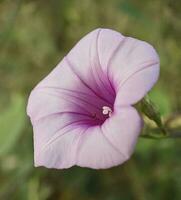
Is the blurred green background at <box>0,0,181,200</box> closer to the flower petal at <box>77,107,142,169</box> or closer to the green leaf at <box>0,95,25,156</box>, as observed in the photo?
the green leaf at <box>0,95,25,156</box>

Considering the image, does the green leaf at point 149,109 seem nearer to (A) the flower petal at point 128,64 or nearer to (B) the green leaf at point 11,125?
(A) the flower petal at point 128,64

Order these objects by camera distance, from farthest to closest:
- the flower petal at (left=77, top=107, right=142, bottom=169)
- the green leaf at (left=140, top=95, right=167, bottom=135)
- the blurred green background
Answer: the blurred green background < the green leaf at (left=140, top=95, right=167, bottom=135) < the flower petal at (left=77, top=107, right=142, bottom=169)

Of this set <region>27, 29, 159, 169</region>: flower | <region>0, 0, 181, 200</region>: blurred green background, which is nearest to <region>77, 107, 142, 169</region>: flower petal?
<region>27, 29, 159, 169</region>: flower

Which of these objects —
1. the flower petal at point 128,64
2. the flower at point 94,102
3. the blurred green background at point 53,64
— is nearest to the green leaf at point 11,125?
the blurred green background at point 53,64

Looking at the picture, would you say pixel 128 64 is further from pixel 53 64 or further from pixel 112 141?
pixel 53 64

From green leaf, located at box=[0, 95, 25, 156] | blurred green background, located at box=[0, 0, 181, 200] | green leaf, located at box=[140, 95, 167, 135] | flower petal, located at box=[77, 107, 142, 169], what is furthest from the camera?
blurred green background, located at box=[0, 0, 181, 200]

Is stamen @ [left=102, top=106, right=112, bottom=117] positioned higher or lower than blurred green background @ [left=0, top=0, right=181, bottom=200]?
higher

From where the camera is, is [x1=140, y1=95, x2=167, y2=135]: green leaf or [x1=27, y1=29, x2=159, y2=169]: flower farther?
[x1=140, y1=95, x2=167, y2=135]: green leaf

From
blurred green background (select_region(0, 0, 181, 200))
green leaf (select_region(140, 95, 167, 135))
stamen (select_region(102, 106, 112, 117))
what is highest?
green leaf (select_region(140, 95, 167, 135))

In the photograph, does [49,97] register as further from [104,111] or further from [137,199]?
[137,199]
